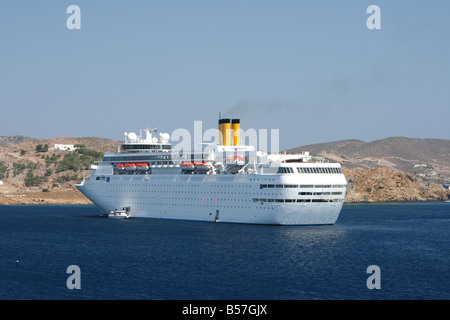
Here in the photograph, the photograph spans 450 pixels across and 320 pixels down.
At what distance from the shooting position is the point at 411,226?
79.4 meters

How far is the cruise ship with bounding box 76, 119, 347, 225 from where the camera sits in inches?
2566

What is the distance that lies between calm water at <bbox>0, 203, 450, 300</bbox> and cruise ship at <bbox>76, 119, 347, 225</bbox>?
206 cm

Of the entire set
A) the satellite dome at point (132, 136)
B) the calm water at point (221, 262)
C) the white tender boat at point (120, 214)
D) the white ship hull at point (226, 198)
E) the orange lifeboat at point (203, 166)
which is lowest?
Answer: the calm water at point (221, 262)

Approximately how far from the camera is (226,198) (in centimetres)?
7088

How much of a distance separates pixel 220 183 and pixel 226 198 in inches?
73.7

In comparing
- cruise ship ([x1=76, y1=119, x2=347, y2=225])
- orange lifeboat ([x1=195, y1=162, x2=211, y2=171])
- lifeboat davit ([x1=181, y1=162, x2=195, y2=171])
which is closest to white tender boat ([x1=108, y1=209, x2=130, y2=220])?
cruise ship ([x1=76, y1=119, x2=347, y2=225])

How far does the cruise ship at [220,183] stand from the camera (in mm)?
65188

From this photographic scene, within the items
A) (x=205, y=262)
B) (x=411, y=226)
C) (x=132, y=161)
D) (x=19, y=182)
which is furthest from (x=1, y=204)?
(x=205, y=262)

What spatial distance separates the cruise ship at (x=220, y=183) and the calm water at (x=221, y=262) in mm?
2060

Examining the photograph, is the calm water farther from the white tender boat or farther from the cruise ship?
the white tender boat

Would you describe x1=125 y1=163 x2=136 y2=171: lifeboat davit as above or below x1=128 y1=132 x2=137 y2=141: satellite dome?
below

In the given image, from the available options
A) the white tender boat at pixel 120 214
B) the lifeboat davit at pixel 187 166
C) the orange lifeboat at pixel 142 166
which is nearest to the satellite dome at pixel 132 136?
the orange lifeboat at pixel 142 166

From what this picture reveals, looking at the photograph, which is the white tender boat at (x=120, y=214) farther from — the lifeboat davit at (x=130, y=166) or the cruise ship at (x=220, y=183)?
the lifeboat davit at (x=130, y=166)
